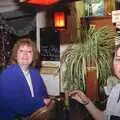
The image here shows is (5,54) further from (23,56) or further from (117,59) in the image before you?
(117,59)

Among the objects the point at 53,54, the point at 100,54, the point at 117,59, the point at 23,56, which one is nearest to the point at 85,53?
the point at 100,54

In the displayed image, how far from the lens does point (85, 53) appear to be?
307 cm

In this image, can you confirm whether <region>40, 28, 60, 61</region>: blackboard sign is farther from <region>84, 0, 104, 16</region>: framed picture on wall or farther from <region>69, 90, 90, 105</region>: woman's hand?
<region>69, 90, 90, 105</region>: woman's hand

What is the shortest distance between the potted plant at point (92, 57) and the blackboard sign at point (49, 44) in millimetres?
1447

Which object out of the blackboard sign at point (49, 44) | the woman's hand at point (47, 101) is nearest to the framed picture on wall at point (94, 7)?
the blackboard sign at point (49, 44)

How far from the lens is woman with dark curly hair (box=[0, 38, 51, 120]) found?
8.98 ft

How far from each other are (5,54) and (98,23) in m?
1.29

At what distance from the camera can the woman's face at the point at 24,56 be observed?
9.61 ft

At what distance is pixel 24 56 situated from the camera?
2939mm

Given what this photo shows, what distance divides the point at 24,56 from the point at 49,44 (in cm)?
176

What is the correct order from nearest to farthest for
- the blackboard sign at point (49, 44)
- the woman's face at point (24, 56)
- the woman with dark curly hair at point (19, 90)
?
the woman with dark curly hair at point (19, 90), the woman's face at point (24, 56), the blackboard sign at point (49, 44)

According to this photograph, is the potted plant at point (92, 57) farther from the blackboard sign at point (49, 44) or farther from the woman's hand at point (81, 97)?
the blackboard sign at point (49, 44)

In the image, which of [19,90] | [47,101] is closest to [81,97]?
[47,101]

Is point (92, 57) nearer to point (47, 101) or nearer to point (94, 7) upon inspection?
point (47, 101)
